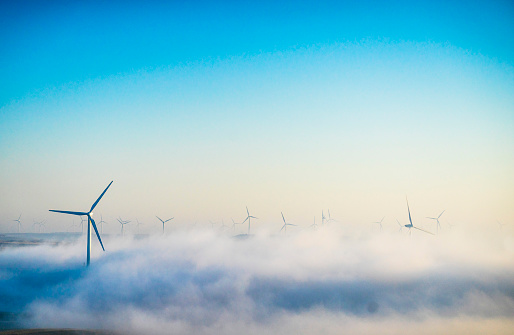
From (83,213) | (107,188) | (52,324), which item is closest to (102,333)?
(52,324)

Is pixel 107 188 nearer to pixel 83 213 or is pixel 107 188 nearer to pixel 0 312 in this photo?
pixel 83 213

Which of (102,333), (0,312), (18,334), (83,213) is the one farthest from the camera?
(0,312)

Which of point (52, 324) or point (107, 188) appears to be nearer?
point (107, 188)

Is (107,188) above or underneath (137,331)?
above

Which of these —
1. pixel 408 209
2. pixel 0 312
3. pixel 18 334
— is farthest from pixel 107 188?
pixel 408 209

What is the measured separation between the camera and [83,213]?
14088cm

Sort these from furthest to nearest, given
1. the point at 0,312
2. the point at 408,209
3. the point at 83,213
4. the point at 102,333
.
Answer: the point at 0,312 → the point at 408,209 → the point at 102,333 → the point at 83,213

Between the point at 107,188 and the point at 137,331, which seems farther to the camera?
the point at 137,331

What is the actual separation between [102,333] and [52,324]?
46632 mm

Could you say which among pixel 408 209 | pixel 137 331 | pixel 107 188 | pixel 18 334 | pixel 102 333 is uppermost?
pixel 107 188

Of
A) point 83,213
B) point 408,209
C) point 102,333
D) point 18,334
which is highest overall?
point 83,213

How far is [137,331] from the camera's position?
625 feet

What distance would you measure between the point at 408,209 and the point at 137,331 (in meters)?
171

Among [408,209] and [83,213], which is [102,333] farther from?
[408,209]
